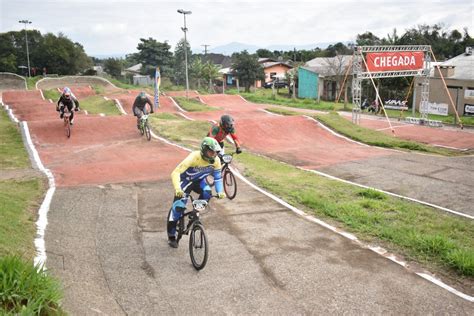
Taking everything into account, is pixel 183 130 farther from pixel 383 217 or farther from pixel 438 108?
pixel 438 108

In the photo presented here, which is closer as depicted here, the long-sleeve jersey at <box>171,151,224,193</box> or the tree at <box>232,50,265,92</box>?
the long-sleeve jersey at <box>171,151,224,193</box>

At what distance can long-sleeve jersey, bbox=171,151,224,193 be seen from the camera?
6699 millimetres

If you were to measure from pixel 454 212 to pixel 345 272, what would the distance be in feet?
16.6

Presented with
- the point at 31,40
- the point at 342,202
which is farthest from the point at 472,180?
the point at 31,40

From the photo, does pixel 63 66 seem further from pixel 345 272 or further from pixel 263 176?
pixel 345 272

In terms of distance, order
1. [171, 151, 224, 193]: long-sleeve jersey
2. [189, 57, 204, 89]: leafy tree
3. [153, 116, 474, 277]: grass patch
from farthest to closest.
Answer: [189, 57, 204, 89]: leafy tree < [153, 116, 474, 277]: grass patch < [171, 151, 224, 193]: long-sleeve jersey

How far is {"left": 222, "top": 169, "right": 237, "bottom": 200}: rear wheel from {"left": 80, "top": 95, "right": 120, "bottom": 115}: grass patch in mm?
18261

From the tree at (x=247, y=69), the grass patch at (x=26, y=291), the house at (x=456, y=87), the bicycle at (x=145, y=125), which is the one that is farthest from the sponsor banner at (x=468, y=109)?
the grass patch at (x=26, y=291)

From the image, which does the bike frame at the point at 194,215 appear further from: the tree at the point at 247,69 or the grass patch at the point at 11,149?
the tree at the point at 247,69

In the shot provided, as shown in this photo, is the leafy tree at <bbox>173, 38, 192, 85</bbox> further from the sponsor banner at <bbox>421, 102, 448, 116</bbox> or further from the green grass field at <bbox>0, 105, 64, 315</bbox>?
the green grass field at <bbox>0, 105, 64, 315</bbox>

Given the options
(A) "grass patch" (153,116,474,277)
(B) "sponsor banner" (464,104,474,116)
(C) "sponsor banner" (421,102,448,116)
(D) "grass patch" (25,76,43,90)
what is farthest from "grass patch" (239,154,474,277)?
(D) "grass patch" (25,76,43,90)

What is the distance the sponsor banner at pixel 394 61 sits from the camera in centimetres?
2734

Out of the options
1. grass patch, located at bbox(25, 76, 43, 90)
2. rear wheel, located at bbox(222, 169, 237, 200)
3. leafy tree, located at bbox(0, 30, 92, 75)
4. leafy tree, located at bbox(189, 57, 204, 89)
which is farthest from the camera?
leafy tree, located at bbox(0, 30, 92, 75)

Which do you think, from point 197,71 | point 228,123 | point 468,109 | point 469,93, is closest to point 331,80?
point 469,93
